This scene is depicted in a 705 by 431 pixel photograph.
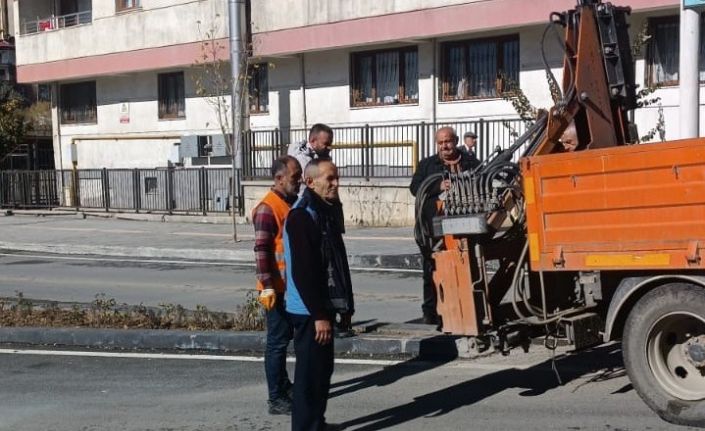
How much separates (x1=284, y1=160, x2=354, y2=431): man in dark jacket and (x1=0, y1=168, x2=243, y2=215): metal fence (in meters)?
18.3

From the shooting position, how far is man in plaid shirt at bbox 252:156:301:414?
6523mm

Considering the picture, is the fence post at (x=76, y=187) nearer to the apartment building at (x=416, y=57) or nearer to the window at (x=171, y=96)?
the window at (x=171, y=96)

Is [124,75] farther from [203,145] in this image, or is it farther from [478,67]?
[478,67]

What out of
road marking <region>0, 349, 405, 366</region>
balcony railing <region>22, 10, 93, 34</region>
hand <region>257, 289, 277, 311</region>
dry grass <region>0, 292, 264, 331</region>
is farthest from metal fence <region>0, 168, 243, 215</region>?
hand <region>257, 289, 277, 311</region>

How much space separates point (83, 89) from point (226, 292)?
73.2 ft

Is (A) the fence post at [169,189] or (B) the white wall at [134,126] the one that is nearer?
(A) the fence post at [169,189]

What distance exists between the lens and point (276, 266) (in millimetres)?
6605

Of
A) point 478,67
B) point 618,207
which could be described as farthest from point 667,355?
point 478,67

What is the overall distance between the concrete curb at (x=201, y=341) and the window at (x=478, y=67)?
14.0 metres

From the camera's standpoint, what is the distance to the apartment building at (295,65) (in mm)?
21183

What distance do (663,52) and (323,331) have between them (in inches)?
633

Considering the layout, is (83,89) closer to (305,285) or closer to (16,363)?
(16,363)

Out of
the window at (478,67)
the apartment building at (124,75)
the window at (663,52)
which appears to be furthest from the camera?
the apartment building at (124,75)

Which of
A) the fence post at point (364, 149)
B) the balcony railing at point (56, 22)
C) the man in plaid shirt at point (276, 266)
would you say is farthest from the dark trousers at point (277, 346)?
the balcony railing at point (56, 22)
